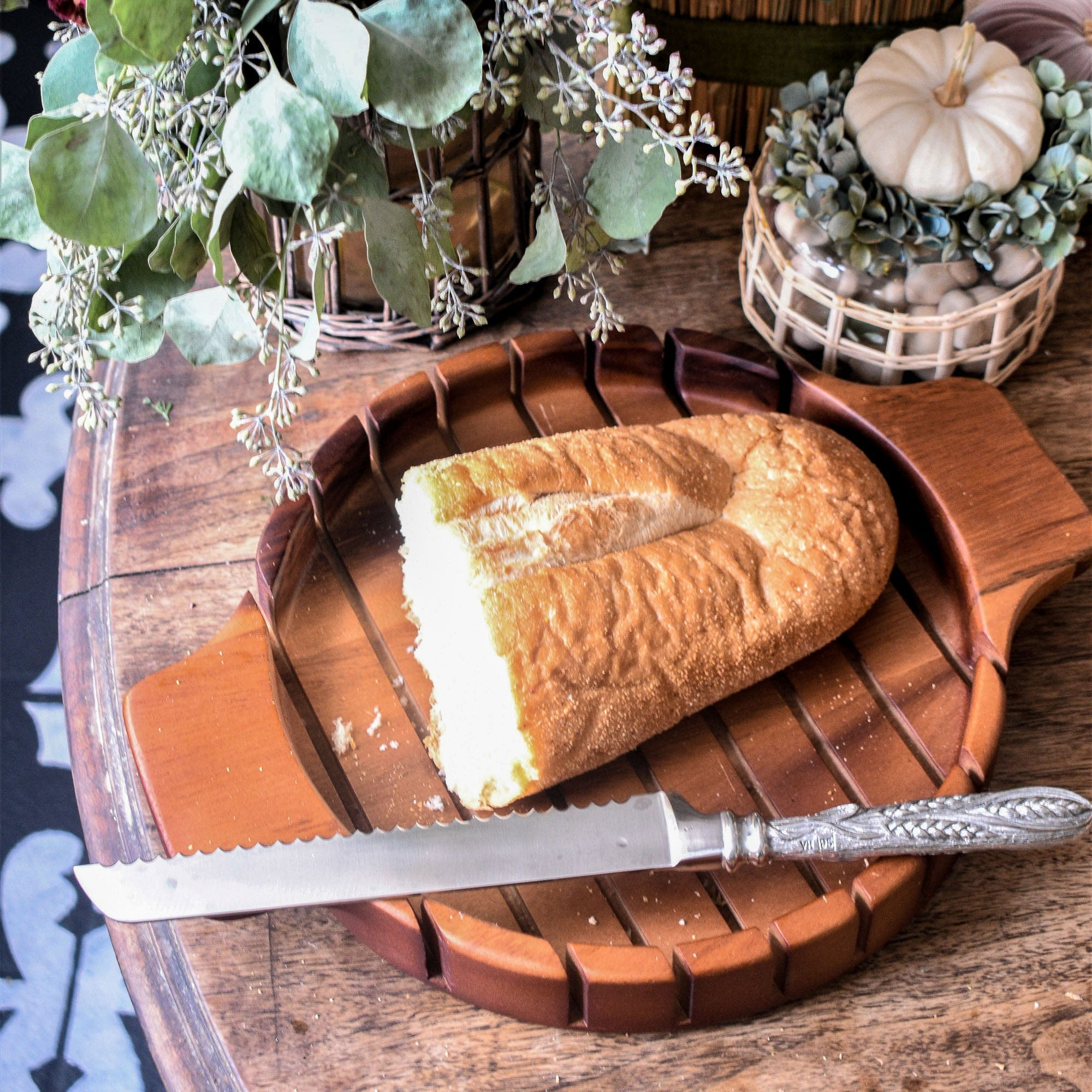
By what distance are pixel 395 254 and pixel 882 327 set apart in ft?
1.97

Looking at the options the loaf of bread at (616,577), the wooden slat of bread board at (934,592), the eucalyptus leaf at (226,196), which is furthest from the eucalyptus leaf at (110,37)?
the wooden slat of bread board at (934,592)

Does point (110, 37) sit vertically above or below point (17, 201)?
above

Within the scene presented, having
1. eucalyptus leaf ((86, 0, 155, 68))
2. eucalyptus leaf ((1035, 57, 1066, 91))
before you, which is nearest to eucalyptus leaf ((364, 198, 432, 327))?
eucalyptus leaf ((86, 0, 155, 68))

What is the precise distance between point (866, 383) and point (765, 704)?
46cm

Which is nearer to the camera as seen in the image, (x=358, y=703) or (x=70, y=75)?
(x=70, y=75)

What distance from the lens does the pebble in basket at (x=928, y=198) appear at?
4.22 feet

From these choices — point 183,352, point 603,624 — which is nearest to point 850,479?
point 603,624

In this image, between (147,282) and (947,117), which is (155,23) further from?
(947,117)

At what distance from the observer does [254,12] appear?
95 cm

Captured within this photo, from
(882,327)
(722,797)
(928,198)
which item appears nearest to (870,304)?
(882,327)

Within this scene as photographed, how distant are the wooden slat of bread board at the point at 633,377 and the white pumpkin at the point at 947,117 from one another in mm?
326

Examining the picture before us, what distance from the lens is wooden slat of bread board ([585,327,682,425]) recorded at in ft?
4.61

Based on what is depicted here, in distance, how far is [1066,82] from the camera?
1.44m

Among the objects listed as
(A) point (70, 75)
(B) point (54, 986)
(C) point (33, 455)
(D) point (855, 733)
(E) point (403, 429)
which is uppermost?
(A) point (70, 75)
